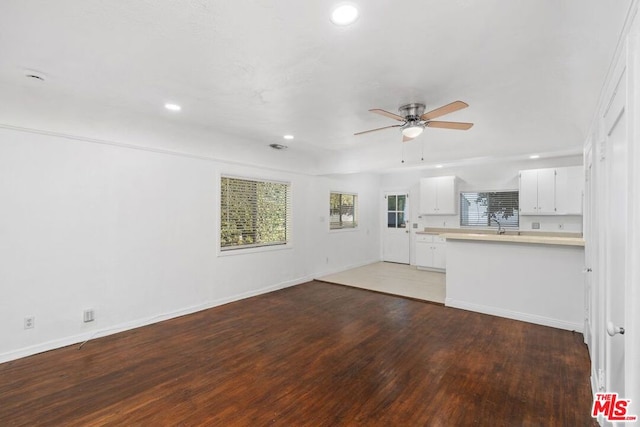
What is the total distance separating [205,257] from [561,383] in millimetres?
4279

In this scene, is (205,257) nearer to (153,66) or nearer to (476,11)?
(153,66)

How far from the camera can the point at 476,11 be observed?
1657 mm

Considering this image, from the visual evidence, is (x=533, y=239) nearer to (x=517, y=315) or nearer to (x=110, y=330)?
(x=517, y=315)

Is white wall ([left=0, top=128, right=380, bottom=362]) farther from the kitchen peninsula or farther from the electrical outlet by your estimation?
the kitchen peninsula

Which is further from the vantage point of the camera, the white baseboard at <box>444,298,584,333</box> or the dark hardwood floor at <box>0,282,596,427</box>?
the white baseboard at <box>444,298,584,333</box>

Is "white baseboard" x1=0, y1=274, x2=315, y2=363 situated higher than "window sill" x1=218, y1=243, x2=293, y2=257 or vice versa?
"window sill" x1=218, y1=243, x2=293, y2=257

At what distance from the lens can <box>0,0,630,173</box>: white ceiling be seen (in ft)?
5.54

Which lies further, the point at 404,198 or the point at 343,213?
the point at 404,198

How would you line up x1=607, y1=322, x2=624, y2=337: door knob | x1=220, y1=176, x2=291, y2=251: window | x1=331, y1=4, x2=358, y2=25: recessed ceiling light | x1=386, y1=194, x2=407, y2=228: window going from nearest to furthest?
x1=607, y1=322, x2=624, y2=337: door knob, x1=331, y1=4, x2=358, y2=25: recessed ceiling light, x1=220, y1=176, x2=291, y2=251: window, x1=386, y1=194, x2=407, y2=228: window

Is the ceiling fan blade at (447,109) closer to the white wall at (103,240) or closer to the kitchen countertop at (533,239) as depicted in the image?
the kitchen countertop at (533,239)

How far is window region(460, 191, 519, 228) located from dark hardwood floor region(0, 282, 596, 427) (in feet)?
10.3

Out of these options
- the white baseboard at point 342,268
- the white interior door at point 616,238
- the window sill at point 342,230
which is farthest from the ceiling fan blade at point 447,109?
the white baseboard at point 342,268

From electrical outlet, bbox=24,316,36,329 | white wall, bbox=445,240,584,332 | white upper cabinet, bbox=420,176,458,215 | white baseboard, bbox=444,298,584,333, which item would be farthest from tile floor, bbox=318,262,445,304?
electrical outlet, bbox=24,316,36,329

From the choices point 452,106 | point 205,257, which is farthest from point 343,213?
point 452,106
